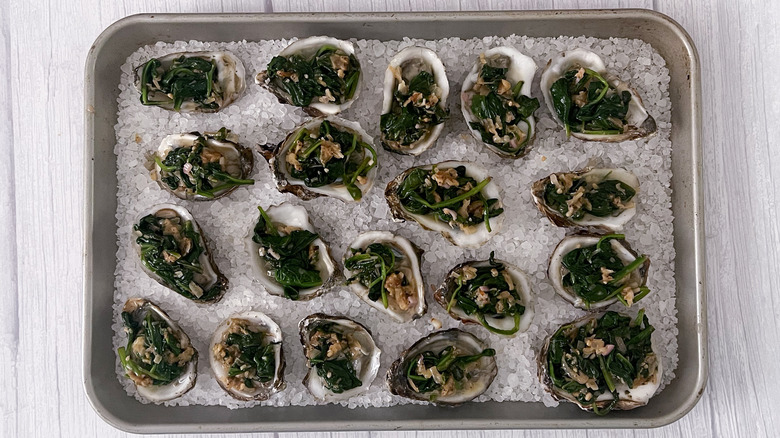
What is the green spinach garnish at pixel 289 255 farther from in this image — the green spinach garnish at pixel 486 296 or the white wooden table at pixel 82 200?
the white wooden table at pixel 82 200

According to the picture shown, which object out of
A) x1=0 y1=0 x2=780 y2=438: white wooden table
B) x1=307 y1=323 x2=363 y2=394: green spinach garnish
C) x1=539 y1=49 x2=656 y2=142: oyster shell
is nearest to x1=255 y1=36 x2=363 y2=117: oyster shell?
x1=0 y1=0 x2=780 y2=438: white wooden table

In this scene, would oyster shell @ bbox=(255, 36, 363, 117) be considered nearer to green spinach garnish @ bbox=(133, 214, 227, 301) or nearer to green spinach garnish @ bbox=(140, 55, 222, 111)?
green spinach garnish @ bbox=(140, 55, 222, 111)

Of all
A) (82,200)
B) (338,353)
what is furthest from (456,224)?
(82,200)

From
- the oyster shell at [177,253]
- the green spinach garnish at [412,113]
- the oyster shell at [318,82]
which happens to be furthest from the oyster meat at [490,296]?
the oyster shell at [177,253]

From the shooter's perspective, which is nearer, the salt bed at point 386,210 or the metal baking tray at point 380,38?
the metal baking tray at point 380,38

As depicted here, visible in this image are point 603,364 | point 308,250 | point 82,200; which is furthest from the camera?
point 82,200

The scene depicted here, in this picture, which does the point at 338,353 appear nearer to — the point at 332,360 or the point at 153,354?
the point at 332,360
